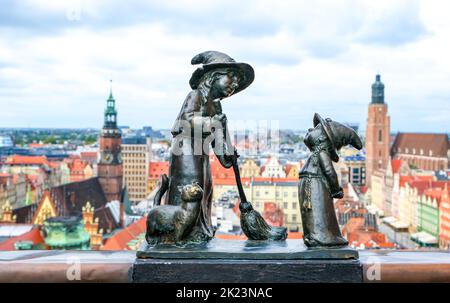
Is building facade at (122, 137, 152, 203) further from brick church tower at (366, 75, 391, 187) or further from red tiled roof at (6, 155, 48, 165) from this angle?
brick church tower at (366, 75, 391, 187)

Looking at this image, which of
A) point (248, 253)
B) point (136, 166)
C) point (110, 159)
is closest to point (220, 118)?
point (248, 253)

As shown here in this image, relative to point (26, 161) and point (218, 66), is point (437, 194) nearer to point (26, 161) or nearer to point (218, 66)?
point (218, 66)

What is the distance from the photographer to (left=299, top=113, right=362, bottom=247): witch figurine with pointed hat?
12.1 feet

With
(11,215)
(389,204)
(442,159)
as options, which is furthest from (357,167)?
(11,215)

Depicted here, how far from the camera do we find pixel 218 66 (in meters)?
4.04

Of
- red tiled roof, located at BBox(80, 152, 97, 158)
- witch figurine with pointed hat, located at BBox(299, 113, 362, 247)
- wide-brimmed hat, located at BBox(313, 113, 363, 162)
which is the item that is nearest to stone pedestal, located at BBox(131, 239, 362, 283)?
witch figurine with pointed hat, located at BBox(299, 113, 362, 247)

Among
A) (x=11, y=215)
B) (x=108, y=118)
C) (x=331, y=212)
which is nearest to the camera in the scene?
(x=331, y=212)

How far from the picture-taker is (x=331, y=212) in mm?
3768

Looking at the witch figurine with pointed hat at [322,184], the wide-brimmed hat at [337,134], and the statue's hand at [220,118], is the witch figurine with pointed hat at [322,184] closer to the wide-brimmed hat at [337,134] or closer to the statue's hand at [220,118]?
the wide-brimmed hat at [337,134]

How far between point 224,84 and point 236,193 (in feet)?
123

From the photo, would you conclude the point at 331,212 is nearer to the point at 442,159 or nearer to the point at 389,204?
the point at 389,204

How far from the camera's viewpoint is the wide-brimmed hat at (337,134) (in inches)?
151

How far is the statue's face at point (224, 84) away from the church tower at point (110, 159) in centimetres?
5552
